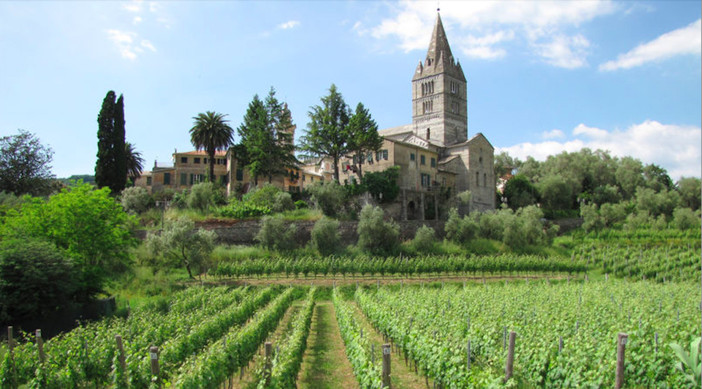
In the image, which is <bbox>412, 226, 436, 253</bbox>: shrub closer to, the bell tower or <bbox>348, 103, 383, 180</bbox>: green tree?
<bbox>348, 103, 383, 180</bbox>: green tree

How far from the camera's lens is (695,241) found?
4181 centimetres

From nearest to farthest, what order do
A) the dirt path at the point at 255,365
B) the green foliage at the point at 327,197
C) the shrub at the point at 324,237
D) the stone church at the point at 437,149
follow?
1. the dirt path at the point at 255,365
2. the shrub at the point at 324,237
3. the green foliage at the point at 327,197
4. the stone church at the point at 437,149

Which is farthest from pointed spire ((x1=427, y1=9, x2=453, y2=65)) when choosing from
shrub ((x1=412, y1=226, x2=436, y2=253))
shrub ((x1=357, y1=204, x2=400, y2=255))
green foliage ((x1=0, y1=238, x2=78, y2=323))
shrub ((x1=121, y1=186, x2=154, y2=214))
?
green foliage ((x1=0, y1=238, x2=78, y2=323))

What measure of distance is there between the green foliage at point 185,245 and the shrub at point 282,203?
8.59 metres

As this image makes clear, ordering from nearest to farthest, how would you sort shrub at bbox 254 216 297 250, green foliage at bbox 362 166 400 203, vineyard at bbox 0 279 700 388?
vineyard at bbox 0 279 700 388 → shrub at bbox 254 216 297 250 → green foliage at bbox 362 166 400 203

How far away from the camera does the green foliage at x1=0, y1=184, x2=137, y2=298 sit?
23.0 m

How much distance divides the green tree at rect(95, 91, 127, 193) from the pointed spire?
147 ft

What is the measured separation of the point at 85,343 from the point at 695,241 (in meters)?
48.3

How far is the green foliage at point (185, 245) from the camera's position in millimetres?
28219

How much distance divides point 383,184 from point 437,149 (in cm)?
1845

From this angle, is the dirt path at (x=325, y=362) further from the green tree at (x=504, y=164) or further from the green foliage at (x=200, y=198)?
the green tree at (x=504, y=164)

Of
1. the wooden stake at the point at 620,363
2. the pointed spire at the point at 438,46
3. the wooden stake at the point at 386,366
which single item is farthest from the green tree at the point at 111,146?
the pointed spire at the point at 438,46

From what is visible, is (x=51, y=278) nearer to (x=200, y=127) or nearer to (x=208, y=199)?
(x=208, y=199)

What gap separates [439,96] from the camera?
66750 mm
